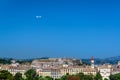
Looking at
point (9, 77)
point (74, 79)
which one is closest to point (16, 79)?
point (9, 77)

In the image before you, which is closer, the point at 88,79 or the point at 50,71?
the point at 88,79

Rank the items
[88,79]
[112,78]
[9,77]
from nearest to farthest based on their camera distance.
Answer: [9,77] < [88,79] < [112,78]

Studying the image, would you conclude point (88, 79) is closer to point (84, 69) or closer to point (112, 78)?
point (112, 78)

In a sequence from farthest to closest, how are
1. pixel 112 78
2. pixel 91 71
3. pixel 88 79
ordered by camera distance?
pixel 91 71 < pixel 112 78 < pixel 88 79

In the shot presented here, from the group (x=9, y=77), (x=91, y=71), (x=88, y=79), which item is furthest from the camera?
(x=91, y=71)

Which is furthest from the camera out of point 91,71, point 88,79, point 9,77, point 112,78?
point 91,71

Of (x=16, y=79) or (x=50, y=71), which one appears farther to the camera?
(x=50, y=71)

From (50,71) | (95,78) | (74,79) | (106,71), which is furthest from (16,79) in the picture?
(106,71)

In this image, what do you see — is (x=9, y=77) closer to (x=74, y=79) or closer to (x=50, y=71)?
(x=74, y=79)
